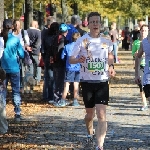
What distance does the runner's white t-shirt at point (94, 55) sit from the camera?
8664 millimetres

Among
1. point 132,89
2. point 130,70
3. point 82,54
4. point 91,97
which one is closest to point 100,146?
point 91,97

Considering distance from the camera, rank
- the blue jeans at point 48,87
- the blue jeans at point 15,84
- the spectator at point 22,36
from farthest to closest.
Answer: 1. the blue jeans at point 48,87
2. the spectator at point 22,36
3. the blue jeans at point 15,84

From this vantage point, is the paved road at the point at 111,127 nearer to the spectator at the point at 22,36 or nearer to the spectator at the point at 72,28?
the spectator at the point at 72,28

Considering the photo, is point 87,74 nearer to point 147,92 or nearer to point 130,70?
point 147,92

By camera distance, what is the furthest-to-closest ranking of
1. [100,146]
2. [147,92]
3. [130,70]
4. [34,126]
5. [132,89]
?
[130,70] → [132,89] → [34,126] → [147,92] → [100,146]

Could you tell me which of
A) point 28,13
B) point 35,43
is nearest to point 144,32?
point 35,43

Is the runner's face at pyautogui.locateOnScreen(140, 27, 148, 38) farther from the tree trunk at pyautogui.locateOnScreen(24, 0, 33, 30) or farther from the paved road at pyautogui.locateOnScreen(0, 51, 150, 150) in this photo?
the tree trunk at pyautogui.locateOnScreen(24, 0, 33, 30)

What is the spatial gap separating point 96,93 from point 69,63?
3.95 feet

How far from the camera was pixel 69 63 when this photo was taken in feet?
32.0

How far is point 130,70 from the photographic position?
2889cm

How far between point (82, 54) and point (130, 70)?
800 inches

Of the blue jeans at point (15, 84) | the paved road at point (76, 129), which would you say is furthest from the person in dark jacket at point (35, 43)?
the blue jeans at point (15, 84)

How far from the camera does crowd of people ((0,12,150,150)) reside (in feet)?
28.5

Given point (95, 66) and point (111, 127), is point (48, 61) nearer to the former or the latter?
point (111, 127)
